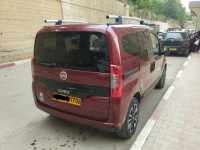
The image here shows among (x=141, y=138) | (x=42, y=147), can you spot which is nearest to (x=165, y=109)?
(x=141, y=138)

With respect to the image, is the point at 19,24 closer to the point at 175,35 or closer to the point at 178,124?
the point at 178,124

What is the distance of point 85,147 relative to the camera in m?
2.67

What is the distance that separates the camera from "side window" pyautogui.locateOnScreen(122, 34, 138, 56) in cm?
256

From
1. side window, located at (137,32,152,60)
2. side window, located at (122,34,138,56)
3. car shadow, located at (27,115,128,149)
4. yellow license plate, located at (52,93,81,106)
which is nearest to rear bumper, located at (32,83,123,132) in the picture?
yellow license plate, located at (52,93,81,106)

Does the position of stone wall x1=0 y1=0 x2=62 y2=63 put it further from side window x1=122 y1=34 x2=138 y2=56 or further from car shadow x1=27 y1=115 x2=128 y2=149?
side window x1=122 y1=34 x2=138 y2=56

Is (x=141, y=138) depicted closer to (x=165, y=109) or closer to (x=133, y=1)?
(x=165, y=109)

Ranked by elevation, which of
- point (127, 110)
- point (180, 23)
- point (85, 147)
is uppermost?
point (180, 23)

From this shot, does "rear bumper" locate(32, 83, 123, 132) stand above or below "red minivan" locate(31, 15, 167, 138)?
below

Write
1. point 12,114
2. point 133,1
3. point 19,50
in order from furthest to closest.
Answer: point 133,1 < point 19,50 < point 12,114

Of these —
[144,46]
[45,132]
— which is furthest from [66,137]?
[144,46]

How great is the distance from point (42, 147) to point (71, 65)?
140 cm

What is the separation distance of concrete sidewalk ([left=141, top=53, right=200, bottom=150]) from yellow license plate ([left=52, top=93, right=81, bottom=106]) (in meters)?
1.25

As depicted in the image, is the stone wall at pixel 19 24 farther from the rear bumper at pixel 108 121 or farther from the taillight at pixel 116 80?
the taillight at pixel 116 80

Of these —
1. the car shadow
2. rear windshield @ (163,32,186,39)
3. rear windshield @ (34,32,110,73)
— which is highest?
rear windshield @ (163,32,186,39)
